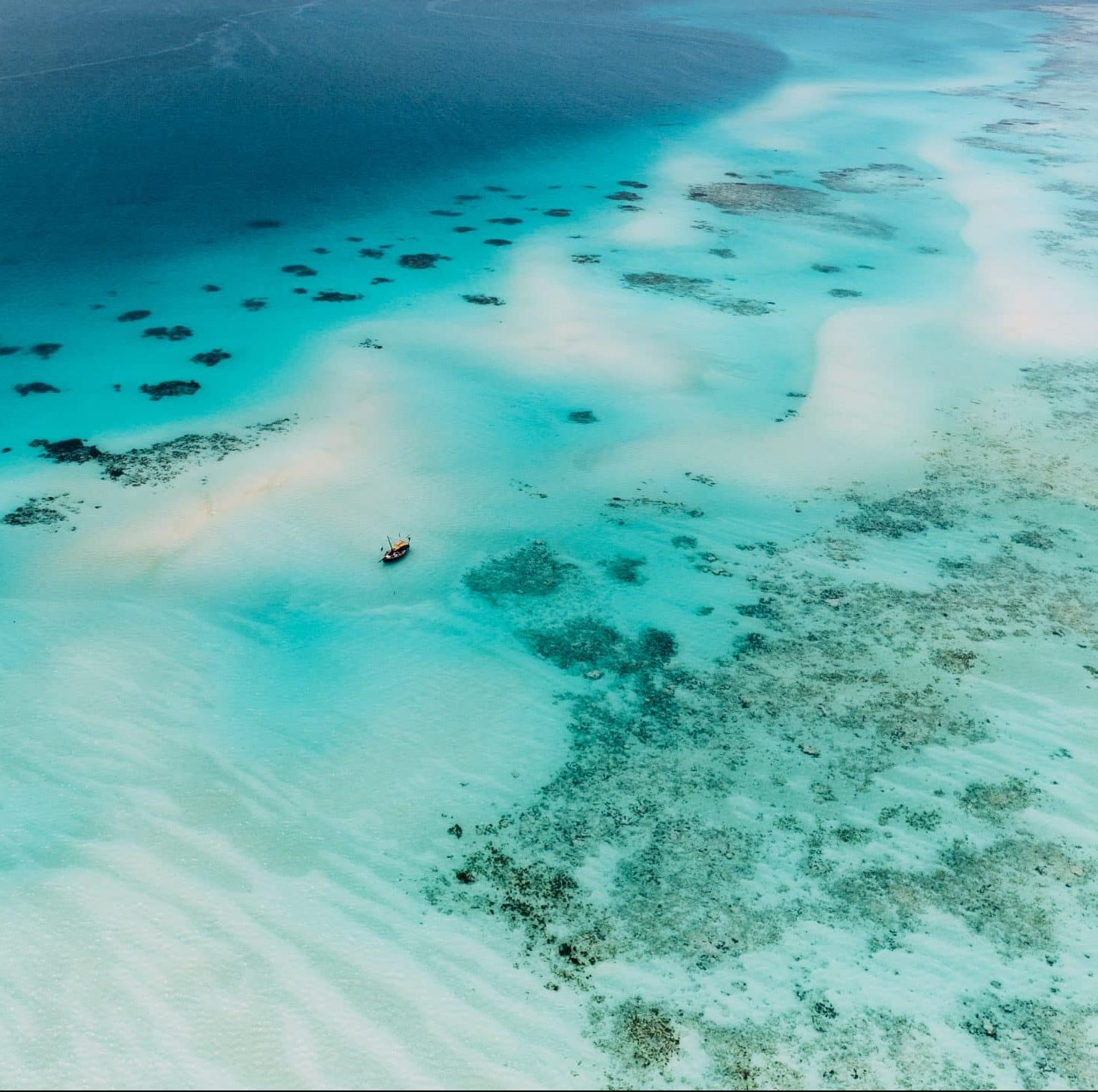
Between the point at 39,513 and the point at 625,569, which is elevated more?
the point at 39,513

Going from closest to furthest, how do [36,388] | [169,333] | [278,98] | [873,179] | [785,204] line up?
[36,388], [169,333], [785,204], [873,179], [278,98]

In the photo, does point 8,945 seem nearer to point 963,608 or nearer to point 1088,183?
point 963,608

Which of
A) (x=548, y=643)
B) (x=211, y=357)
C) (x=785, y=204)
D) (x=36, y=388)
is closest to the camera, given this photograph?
(x=548, y=643)

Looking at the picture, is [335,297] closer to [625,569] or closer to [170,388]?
[170,388]

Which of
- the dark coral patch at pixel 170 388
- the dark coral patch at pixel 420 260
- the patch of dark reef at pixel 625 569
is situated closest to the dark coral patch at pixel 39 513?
the dark coral patch at pixel 170 388

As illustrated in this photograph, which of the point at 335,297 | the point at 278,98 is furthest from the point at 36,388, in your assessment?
the point at 278,98

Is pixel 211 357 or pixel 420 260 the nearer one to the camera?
pixel 211 357

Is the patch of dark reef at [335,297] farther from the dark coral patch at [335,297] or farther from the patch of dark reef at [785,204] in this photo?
the patch of dark reef at [785,204]

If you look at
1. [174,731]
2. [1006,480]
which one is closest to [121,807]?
[174,731]
